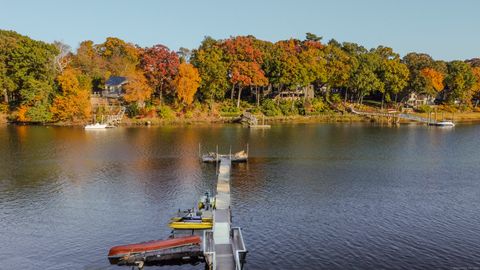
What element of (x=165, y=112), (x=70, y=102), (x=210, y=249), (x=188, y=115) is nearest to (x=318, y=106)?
(x=188, y=115)

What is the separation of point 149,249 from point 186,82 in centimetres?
8862

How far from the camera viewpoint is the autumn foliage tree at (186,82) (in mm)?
120250

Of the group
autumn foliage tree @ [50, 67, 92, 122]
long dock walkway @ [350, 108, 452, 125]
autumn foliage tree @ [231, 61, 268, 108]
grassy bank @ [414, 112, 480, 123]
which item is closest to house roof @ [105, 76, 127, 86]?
autumn foliage tree @ [50, 67, 92, 122]

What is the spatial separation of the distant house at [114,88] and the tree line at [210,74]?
2165 mm

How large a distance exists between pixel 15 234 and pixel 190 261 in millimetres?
18143

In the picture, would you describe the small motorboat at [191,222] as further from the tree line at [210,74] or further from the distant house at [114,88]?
the distant house at [114,88]

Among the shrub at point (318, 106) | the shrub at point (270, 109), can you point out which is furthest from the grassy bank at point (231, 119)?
the shrub at point (318, 106)

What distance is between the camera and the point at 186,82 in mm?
120188

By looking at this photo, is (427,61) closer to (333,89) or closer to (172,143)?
(333,89)

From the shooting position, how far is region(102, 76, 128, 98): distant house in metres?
132

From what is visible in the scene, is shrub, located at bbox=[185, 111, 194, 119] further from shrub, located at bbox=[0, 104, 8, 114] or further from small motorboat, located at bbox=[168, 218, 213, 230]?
small motorboat, located at bbox=[168, 218, 213, 230]

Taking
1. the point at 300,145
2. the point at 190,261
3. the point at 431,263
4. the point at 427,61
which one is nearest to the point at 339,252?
the point at 431,263

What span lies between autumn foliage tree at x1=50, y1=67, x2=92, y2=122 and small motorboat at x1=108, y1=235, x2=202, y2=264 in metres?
89.2

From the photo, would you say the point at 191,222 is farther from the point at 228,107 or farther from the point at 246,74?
the point at 228,107
